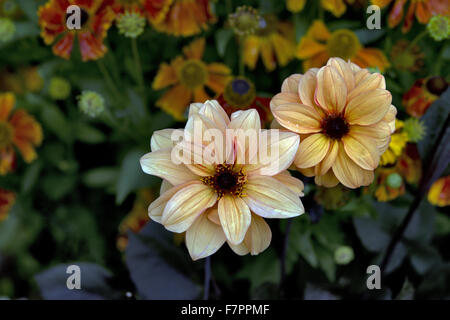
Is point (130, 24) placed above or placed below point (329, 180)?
above

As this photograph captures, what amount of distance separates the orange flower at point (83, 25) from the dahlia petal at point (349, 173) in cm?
49

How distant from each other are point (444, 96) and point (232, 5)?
53cm

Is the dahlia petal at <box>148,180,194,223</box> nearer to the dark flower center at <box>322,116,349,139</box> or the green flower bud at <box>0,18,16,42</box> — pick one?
the dark flower center at <box>322,116,349,139</box>

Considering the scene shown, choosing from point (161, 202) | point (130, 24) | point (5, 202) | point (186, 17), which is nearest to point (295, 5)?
point (186, 17)

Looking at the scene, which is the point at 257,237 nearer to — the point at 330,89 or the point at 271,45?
the point at 330,89

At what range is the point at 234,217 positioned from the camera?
0.56 meters

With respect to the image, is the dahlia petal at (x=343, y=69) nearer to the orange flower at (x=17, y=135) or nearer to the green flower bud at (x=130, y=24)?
the green flower bud at (x=130, y=24)

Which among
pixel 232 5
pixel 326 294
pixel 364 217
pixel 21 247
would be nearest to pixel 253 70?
pixel 232 5

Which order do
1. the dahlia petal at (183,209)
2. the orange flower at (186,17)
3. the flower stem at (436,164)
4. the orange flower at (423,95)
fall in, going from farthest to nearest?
the orange flower at (186,17) → the orange flower at (423,95) → the flower stem at (436,164) → the dahlia petal at (183,209)

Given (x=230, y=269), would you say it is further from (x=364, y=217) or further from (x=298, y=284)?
(x=364, y=217)

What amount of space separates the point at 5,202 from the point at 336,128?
84cm

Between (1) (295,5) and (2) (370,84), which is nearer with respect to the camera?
(2) (370,84)

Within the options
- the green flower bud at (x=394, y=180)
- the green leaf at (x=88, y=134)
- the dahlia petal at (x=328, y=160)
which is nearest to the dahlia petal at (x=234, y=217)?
the dahlia petal at (x=328, y=160)

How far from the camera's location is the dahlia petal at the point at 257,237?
0.58 metres
